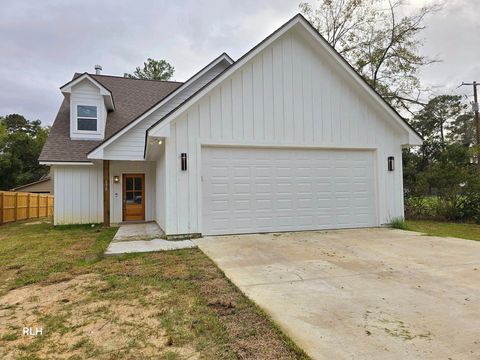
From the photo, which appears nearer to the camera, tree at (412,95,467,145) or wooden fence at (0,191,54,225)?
wooden fence at (0,191,54,225)

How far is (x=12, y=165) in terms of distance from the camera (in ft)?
77.4

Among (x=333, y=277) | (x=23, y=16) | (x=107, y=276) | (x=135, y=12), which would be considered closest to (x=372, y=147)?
(x=333, y=277)

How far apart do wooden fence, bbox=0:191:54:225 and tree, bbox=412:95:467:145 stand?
1116 inches

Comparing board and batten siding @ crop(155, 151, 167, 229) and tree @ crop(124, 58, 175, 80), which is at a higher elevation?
tree @ crop(124, 58, 175, 80)

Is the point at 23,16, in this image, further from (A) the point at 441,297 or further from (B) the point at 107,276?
(A) the point at 441,297

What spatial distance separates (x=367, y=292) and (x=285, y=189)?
468 centimetres

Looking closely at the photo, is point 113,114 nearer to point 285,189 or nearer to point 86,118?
point 86,118

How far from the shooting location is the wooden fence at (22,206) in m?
13.5

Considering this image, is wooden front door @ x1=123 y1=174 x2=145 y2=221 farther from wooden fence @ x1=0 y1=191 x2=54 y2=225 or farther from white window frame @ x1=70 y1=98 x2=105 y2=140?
wooden fence @ x1=0 y1=191 x2=54 y2=225

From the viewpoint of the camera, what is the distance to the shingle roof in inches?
447

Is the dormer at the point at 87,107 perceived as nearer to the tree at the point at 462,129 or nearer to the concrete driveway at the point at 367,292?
the concrete driveway at the point at 367,292

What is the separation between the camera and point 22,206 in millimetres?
15453

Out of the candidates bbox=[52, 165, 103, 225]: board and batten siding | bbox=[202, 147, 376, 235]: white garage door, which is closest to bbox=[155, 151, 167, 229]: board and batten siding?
bbox=[202, 147, 376, 235]: white garage door

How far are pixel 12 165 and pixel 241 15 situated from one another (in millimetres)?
21846
